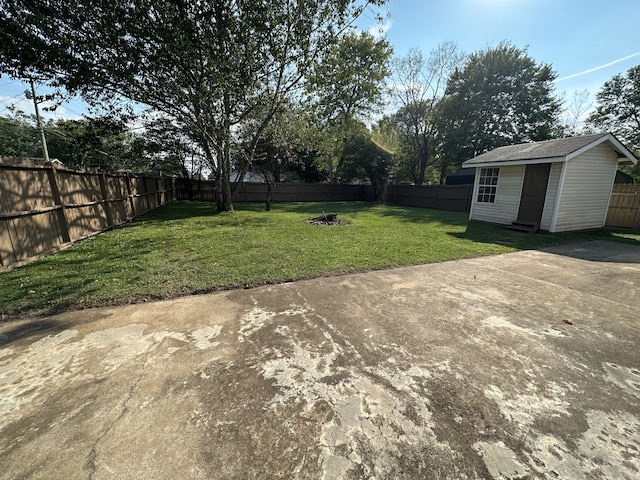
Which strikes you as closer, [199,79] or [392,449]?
[392,449]

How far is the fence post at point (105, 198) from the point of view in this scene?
7340 mm

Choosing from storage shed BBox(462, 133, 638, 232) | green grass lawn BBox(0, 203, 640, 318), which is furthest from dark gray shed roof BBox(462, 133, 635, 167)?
green grass lawn BBox(0, 203, 640, 318)

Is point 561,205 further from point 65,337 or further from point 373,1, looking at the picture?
point 65,337

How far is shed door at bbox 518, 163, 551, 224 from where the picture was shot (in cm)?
906

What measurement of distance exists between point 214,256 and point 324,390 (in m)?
4.08

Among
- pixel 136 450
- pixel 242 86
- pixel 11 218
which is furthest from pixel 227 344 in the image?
pixel 242 86

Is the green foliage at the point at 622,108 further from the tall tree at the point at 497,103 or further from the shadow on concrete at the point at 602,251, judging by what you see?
the shadow on concrete at the point at 602,251

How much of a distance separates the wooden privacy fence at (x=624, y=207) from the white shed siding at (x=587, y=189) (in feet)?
4.67

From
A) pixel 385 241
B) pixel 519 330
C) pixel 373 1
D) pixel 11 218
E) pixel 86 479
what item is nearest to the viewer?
pixel 86 479

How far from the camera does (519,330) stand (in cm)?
287

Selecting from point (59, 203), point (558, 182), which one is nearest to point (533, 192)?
point (558, 182)

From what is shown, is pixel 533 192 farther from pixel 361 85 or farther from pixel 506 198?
pixel 361 85

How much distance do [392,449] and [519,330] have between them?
2189 millimetres

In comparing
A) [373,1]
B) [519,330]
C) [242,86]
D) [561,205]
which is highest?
[373,1]
